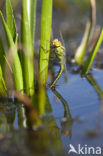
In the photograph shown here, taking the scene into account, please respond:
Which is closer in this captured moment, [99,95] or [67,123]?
[67,123]

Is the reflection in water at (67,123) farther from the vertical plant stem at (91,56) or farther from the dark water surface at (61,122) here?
the vertical plant stem at (91,56)

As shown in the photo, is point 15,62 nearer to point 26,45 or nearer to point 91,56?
point 26,45

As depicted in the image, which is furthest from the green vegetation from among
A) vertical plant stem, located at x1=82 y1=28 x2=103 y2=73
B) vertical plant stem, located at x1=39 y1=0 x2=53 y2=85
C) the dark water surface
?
vertical plant stem, located at x1=82 y1=28 x2=103 y2=73

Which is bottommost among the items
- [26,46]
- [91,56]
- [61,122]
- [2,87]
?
[61,122]

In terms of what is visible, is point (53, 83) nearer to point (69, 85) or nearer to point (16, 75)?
point (69, 85)

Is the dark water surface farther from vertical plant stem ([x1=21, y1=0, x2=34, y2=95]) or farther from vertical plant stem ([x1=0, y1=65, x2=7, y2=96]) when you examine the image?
vertical plant stem ([x1=21, y1=0, x2=34, y2=95])

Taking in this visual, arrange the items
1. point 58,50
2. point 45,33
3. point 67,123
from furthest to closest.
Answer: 1. point 58,50
2. point 45,33
3. point 67,123

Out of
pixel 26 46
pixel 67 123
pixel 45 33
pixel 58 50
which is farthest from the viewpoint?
pixel 58 50

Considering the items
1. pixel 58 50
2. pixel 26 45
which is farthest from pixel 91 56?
pixel 26 45

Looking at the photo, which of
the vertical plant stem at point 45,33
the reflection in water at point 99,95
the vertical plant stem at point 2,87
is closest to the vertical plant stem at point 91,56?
the reflection in water at point 99,95
